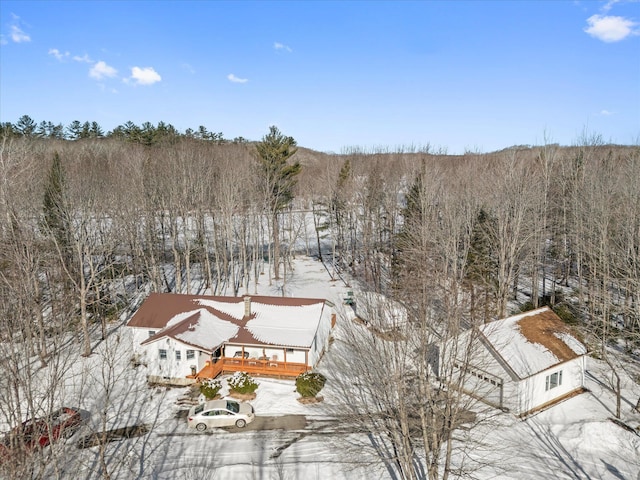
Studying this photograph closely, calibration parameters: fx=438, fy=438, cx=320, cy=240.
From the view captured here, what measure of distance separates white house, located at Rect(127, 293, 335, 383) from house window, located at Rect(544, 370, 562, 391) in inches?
452

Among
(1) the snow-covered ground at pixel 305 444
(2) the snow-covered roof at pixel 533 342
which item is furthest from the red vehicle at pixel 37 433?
(2) the snow-covered roof at pixel 533 342

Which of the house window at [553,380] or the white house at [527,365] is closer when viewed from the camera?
the white house at [527,365]

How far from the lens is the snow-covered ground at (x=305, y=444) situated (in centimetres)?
1527

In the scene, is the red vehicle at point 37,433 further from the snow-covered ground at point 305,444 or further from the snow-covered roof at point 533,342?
the snow-covered roof at point 533,342

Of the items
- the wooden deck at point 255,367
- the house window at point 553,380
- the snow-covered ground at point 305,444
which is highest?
→ the house window at point 553,380

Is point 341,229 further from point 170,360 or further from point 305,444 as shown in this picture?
point 305,444

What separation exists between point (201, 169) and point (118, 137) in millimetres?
41513

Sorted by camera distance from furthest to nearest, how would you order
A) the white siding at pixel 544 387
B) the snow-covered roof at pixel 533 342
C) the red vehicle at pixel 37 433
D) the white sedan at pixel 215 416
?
the snow-covered roof at pixel 533 342 < the white siding at pixel 544 387 < the white sedan at pixel 215 416 < the red vehicle at pixel 37 433

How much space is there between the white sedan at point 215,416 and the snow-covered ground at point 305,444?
1.38 ft

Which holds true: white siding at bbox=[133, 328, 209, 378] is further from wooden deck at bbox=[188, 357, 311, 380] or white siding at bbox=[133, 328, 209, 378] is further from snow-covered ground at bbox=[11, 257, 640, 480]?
snow-covered ground at bbox=[11, 257, 640, 480]

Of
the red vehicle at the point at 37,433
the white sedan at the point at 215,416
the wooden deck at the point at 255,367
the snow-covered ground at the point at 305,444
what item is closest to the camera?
the red vehicle at the point at 37,433

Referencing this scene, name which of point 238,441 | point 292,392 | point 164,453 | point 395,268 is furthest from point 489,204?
point 164,453

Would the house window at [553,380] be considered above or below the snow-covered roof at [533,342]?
below

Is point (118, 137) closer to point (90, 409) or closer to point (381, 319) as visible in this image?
→ point (90, 409)
